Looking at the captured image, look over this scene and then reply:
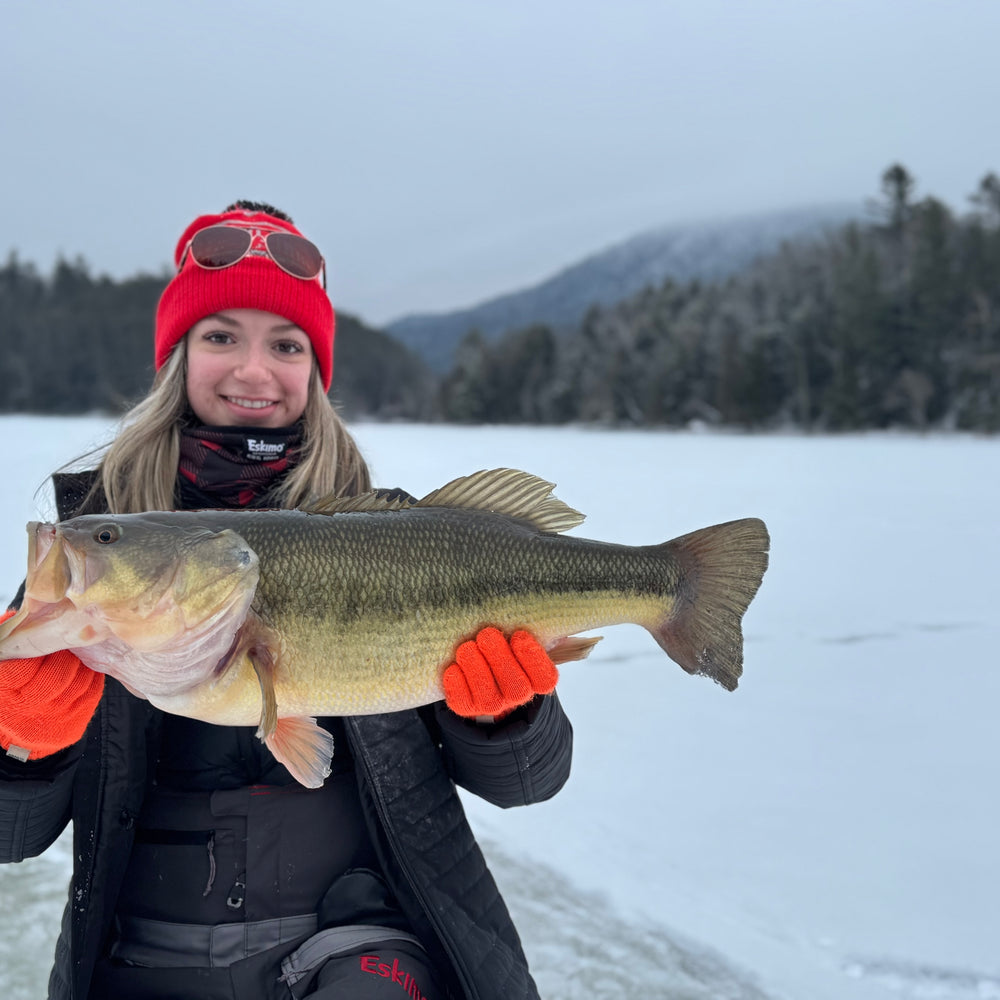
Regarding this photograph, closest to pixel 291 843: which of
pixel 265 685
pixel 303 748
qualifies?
pixel 303 748

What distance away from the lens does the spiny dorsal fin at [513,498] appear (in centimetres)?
185

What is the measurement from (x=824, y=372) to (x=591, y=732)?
39847 mm

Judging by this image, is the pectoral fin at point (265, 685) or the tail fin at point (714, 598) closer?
the pectoral fin at point (265, 685)

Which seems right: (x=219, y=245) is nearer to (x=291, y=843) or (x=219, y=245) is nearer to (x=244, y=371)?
(x=244, y=371)

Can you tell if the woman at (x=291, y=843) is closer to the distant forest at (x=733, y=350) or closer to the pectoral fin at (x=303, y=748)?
the pectoral fin at (x=303, y=748)

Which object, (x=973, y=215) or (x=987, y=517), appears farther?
(x=973, y=215)

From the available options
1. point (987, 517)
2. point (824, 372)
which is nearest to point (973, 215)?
point (824, 372)

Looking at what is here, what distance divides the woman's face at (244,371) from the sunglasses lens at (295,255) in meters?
0.15

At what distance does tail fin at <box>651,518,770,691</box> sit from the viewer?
1887 millimetres

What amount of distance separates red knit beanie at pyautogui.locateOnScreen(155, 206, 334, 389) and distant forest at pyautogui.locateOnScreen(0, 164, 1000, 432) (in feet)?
57.9

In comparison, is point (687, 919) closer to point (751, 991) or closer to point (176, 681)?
point (751, 991)

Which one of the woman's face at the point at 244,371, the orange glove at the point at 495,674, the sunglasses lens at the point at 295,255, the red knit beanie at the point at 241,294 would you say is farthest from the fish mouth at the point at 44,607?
the sunglasses lens at the point at 295,255

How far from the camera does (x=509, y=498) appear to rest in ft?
6.19

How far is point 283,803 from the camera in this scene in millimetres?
2006
